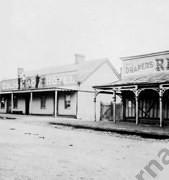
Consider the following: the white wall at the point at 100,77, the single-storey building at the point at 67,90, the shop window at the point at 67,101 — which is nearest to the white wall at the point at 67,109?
the single-storey building at the point at 67,90

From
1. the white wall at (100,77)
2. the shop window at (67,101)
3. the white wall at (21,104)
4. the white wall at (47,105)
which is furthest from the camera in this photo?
the white wall at (21,104)

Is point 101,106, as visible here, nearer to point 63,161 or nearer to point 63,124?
point 63,124

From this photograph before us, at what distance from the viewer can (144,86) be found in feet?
59.6

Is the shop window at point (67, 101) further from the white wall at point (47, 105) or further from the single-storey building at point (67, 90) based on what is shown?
the white wall at point (47, 105)

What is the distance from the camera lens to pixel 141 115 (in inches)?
860

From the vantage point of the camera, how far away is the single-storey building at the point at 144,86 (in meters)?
19.2

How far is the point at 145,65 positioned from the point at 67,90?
831cm

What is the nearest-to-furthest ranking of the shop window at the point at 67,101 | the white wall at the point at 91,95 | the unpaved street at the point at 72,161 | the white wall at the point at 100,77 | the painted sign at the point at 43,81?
the unpaved street at the point at 72,161
the white wall at the point at 91,95
the shop window at the point at 67,101
the white wall at the point at 100,77
the painted sign at the point at 43,81

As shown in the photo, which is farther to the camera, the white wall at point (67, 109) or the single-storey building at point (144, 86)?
the white wall at point (67, 109)

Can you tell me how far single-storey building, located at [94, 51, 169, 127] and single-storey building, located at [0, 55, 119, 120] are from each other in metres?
5.45

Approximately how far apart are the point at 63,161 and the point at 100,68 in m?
24.1

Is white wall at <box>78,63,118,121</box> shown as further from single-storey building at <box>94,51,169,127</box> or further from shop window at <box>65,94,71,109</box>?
single-storey building at <box>94,51,169,127</box>

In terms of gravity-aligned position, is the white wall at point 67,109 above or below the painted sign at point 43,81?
below

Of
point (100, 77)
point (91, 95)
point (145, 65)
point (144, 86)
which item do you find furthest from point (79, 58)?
point (144, 86)
